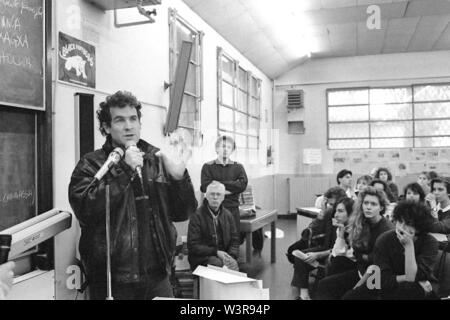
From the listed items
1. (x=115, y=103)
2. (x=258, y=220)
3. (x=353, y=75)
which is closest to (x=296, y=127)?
(x=353, y=75)

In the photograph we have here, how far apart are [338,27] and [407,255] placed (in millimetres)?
942

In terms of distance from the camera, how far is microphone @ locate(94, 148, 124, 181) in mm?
1027

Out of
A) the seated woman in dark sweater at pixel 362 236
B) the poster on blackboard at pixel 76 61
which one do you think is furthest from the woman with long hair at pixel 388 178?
the poster on blackboard at pixel 76 61

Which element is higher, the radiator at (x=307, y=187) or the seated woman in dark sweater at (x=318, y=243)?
the radiator at (x=307, y=187)

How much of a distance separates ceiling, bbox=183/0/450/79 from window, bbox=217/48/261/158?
2.38 feet

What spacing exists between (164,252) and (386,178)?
2276 mm

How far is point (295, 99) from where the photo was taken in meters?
2.02

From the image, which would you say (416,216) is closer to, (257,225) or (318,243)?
(318,243)

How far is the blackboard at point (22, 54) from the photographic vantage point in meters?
1.32

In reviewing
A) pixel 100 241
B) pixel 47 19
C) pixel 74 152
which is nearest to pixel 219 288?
pixel 100 241

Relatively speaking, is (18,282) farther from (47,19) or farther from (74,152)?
(47,19)

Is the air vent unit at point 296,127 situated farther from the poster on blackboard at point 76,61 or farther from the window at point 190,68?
the poster on blackboard at point 76,61

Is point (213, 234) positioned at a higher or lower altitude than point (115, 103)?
lower

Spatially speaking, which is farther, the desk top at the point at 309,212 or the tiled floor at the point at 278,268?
the desk top at the point at 309,212
